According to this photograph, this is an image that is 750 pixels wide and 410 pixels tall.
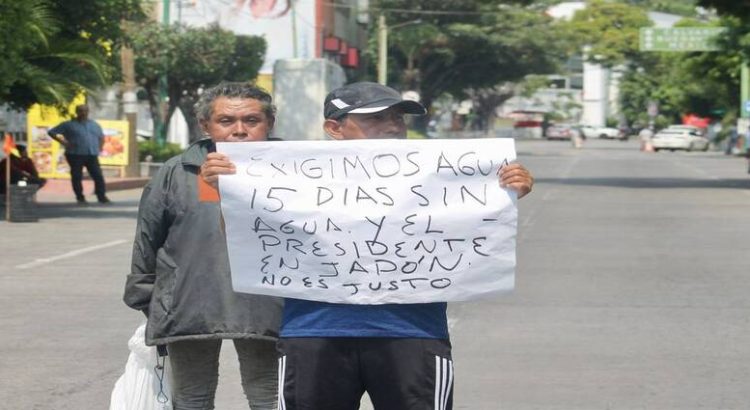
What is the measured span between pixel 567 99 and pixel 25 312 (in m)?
129

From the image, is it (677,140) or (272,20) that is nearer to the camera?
(272,20)

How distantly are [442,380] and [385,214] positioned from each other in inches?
20.6

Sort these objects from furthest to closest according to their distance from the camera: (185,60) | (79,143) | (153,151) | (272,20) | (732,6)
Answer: (272,20), (185,60), (153,151), (732,6), (79,143)

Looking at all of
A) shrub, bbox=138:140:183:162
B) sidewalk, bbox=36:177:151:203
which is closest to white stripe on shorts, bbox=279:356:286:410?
sidewalk, bbox=36:177:151:203

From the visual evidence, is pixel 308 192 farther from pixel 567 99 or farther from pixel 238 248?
pixel 567 99

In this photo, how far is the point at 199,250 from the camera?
5023mm

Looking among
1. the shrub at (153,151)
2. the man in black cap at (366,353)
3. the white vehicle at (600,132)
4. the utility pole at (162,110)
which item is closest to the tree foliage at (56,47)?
the shrub at (153,151)

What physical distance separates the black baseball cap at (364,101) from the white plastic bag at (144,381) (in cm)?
133

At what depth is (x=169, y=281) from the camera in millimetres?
5066

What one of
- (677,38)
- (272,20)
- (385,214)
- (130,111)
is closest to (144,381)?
(385,214)

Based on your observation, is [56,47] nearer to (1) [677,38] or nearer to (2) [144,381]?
(2) [144,381]

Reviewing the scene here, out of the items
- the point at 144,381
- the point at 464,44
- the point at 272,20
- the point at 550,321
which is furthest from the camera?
the point at 464,44

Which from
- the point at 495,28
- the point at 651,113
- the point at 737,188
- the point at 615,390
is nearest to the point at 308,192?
the point at 615,390

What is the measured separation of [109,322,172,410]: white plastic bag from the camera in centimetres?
533
